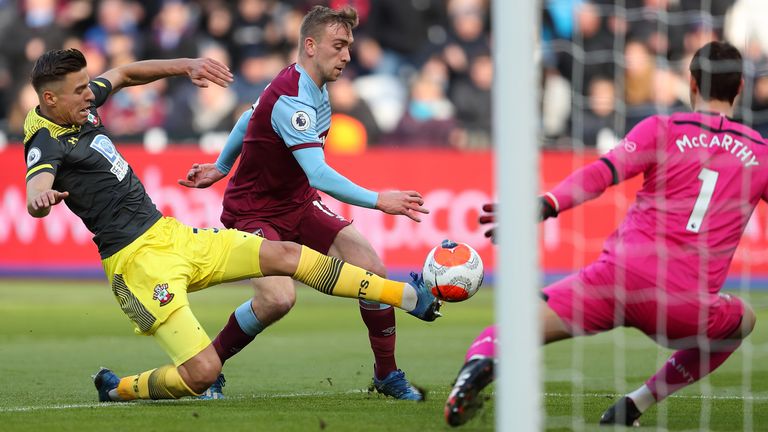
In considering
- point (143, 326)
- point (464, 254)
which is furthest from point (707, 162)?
point (143, 326)

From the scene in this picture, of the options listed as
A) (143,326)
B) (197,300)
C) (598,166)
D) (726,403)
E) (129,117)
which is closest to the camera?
(598,166)

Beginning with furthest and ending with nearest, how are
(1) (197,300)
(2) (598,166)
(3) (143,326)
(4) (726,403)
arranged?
(1) (197,300), (4) (726,403), (3) (143,326), (2) (598,166)

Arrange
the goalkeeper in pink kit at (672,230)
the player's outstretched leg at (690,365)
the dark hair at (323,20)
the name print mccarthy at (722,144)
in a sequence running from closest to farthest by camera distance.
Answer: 1. the goalkeeper in pink kit at (672,230)
2. the name print mccarthy at (722,144)
3. the player's outstretched leg at (690,365)
4. the dark hair at (323,20)

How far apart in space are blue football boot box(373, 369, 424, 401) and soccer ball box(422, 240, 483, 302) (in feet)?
2.62

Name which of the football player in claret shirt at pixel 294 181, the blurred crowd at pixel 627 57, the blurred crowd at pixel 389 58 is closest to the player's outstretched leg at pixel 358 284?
the football player in claret shirt at pixel 294 181

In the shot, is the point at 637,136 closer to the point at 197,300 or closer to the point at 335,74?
the point at 335,74

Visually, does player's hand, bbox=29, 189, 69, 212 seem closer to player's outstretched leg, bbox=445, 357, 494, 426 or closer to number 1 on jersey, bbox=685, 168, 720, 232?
player's outstretched leg, bbox=445, 357, 494, 426

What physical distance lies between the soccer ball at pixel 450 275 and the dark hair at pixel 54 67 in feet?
Answer: 6.49

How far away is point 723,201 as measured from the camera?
5.04 meters

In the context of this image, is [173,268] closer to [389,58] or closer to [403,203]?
[403,203]

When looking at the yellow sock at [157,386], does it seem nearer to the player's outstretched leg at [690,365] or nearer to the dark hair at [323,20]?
the dark hair at [323,20]

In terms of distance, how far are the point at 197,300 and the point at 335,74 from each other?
682cm

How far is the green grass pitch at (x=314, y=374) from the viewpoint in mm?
5535

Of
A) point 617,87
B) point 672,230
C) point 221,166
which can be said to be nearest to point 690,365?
point 672,230
